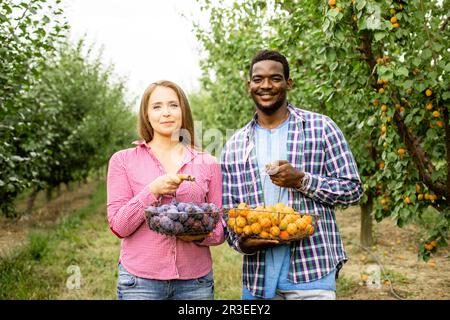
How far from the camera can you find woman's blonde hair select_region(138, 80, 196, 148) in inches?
108

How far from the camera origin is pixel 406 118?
3963 mm

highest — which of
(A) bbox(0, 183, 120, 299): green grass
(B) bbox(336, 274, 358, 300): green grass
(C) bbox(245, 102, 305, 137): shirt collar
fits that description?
(C) bbox(245, 102, 305, 137): shirt collar

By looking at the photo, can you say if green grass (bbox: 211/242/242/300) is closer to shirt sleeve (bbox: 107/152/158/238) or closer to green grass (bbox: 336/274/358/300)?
green grass (bbox: 336/274/358/300)

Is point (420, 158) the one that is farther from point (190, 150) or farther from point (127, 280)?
point (127, 280)

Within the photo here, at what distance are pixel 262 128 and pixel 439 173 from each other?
199cm

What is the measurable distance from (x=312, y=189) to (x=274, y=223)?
0.92 ft

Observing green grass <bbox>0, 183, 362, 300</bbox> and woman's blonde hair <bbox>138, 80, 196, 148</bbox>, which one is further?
green grass <bbox>0, 183, 362, 300</bbox>

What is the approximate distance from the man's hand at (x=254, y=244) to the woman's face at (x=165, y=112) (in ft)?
2.32

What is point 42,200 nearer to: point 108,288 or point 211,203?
point 108,288

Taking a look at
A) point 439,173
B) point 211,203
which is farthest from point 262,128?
point 439,173

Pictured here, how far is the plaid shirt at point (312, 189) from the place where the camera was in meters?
2.53

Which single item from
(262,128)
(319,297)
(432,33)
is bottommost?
(319,297)

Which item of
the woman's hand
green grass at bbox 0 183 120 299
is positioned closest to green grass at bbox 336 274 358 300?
green grass at bbox 0 183 120 299

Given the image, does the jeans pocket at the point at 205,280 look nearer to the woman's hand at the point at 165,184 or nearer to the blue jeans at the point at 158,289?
the blue jeans at the point at 158,289
